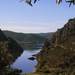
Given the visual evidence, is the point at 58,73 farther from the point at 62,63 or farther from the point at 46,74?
the point at 62,63

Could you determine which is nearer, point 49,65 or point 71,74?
point 71,74

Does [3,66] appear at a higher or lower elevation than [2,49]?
lower

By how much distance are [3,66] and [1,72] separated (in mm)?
584

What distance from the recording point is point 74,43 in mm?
146125

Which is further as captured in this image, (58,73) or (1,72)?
(58,73)

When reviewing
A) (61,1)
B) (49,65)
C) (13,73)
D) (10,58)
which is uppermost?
(61,1)

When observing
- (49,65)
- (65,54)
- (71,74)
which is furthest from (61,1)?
(65,54)

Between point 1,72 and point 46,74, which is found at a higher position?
point 1,72

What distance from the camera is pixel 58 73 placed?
277ft

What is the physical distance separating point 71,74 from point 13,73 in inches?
2163

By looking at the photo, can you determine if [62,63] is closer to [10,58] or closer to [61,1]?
[10,58]

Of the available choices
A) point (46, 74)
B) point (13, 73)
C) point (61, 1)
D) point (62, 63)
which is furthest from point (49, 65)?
point (61, 1)

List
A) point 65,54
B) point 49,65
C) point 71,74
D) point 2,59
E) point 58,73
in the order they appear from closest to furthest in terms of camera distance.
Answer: point 2,59
point 71,74
point 58,73
point 49,65
point 65,54

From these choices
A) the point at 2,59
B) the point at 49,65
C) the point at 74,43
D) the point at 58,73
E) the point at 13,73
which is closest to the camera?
the point at 2,59
